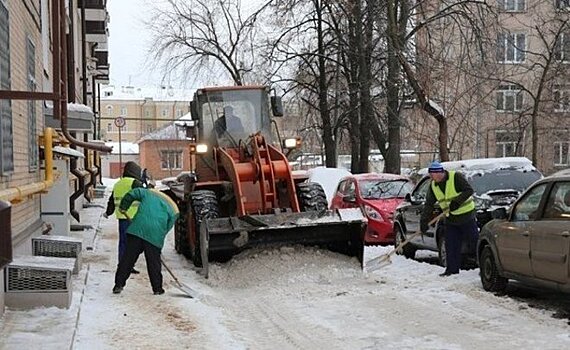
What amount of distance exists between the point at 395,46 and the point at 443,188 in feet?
40.1

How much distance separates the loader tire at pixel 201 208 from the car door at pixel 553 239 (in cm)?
484

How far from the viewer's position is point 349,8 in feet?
83.0

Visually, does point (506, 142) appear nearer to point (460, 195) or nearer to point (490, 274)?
point (460, 195)

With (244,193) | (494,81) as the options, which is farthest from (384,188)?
(494,81)

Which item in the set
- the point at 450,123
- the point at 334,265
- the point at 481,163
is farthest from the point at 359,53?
the point at 334,265

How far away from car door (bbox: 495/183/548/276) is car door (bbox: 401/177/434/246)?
3626 mm

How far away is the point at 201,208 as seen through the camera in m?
11.4

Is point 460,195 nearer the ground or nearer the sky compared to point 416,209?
nearer the sky

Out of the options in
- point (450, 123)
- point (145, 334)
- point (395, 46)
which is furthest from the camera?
point (450, 123)

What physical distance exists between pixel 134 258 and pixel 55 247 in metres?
1.22

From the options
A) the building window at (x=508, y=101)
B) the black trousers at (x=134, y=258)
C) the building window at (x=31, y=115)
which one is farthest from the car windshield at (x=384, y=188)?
the building window at (x=508, y=101)

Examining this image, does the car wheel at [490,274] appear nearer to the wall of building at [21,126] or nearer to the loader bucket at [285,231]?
the loader bucket at [285,231]

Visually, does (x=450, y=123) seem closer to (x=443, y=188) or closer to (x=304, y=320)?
(x=443, y=188)

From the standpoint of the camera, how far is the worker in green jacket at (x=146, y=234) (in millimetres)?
9305
